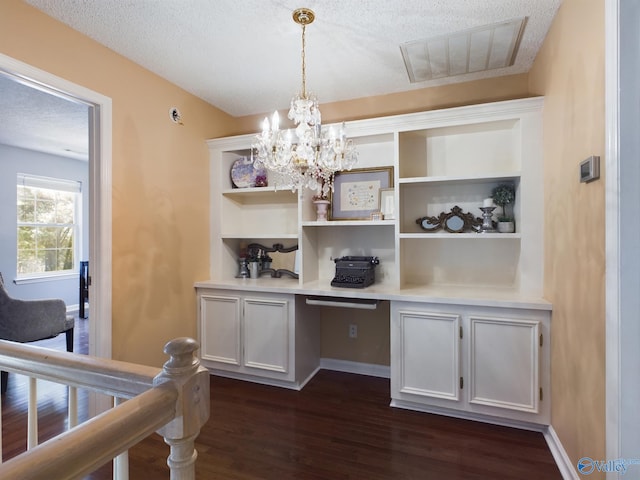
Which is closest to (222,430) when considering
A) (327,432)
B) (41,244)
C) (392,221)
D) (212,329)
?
(327,432)

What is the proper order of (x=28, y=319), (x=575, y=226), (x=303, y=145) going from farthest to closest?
1. (x=28, y=319)
2. (x=303, y=145)
3. (x=575, y=226)

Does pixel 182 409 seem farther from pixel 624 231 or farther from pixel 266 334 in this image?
pixel 266 334

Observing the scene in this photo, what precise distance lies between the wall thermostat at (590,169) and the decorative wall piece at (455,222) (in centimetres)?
107

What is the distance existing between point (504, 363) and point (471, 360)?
0.20 metres

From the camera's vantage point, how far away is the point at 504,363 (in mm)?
2164

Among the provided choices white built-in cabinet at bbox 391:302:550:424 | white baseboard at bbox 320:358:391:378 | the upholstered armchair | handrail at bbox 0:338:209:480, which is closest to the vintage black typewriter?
white built-in cabinet at bbox 391:302:550:424

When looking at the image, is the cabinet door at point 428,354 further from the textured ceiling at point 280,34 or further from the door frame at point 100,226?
the door frame at point 100,226

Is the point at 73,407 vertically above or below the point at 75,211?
below

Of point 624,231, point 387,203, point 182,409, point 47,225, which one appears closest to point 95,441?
point 182,409

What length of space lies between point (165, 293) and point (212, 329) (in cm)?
55

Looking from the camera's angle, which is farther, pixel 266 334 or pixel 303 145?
pixel 266 334

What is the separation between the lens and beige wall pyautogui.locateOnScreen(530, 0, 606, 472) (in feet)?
4.56

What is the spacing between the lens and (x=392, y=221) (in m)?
2.60

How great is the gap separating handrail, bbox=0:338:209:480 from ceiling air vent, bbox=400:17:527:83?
7.84 ft
